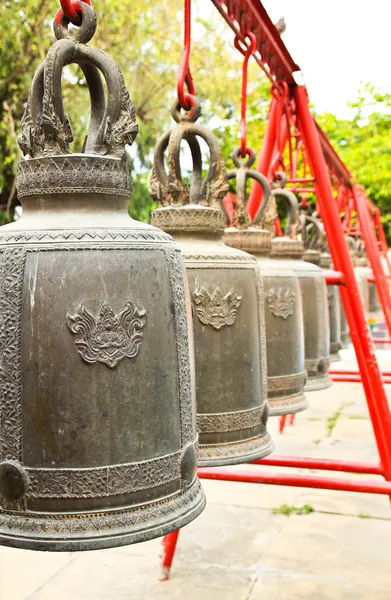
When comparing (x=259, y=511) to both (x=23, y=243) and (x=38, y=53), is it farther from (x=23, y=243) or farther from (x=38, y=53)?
(x=38, y=53)

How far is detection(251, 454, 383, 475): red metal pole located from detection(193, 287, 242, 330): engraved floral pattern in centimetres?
122

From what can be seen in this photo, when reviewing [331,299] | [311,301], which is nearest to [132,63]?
[331,299]

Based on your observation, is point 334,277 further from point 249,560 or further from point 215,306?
point 249,560

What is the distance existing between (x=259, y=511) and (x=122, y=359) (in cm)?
353

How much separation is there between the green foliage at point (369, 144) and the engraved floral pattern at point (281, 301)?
12.7 meters

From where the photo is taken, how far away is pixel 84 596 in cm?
346

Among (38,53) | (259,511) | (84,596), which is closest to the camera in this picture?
(84,596)

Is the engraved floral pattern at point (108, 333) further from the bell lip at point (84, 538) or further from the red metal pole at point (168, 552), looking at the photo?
the red metal pole at point (168, 552)

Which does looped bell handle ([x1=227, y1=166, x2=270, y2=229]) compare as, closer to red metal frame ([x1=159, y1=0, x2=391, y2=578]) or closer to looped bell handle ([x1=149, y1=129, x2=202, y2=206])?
looped bell handle ([x1=149, y1=129, x2=202, y2=206])

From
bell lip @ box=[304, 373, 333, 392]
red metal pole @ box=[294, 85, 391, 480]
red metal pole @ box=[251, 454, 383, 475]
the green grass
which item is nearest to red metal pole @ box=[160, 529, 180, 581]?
red metal pole @ box=[251, 454, 383, 475]

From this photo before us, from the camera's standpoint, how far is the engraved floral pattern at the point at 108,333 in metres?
1.48

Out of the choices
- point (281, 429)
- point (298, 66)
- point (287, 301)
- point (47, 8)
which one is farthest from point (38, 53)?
point (287, 301)

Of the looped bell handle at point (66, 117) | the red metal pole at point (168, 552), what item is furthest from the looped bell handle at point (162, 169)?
the red metal pole at point (168, 552)

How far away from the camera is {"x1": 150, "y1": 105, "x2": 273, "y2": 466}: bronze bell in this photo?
2.24 m
